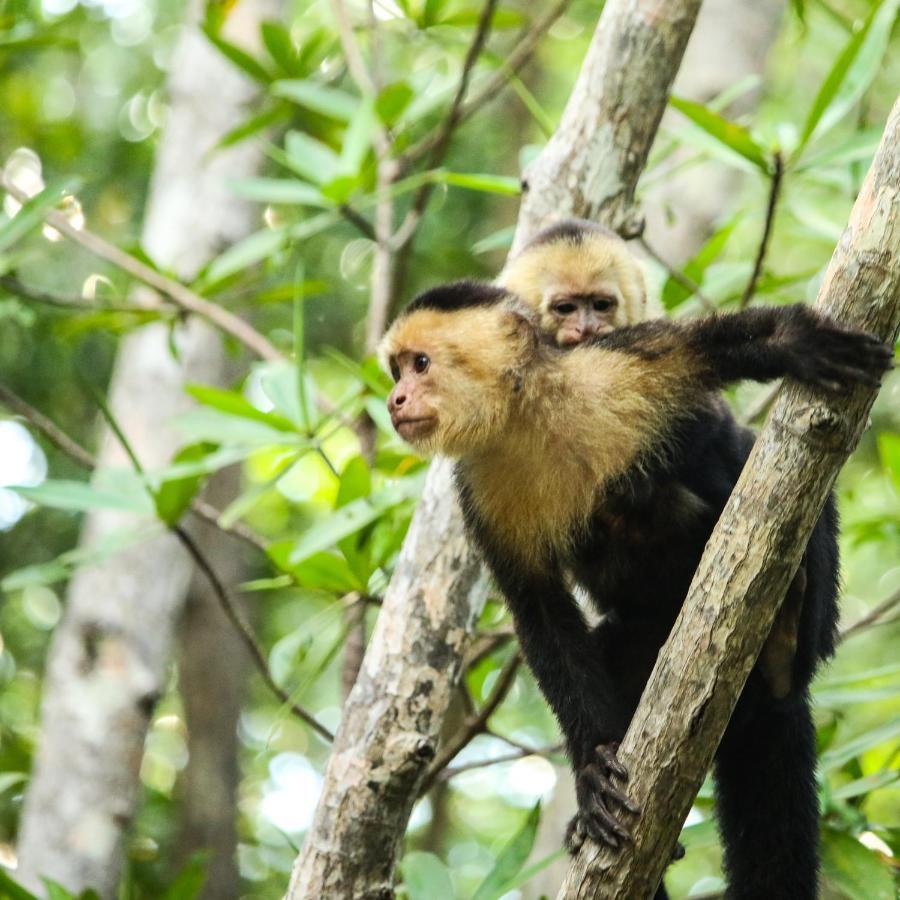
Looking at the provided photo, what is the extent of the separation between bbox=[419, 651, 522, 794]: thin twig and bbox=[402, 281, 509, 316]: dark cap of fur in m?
1.03

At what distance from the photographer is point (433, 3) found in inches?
166

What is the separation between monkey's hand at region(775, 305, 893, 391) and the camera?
7.97ft

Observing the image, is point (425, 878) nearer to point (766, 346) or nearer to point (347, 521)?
point (347, 521)

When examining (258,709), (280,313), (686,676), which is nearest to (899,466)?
(686,676)

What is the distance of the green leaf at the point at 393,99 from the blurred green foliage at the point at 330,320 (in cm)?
1

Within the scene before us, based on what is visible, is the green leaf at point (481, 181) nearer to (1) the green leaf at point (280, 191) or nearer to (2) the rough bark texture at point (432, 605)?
(2) the rough bark texture at point (432, 605)

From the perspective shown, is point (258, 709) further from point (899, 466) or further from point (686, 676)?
point (686, 676)

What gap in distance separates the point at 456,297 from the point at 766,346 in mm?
892

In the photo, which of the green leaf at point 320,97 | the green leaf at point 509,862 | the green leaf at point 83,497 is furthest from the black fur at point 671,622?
the green leaf at point 320,97

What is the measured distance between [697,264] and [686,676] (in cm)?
189

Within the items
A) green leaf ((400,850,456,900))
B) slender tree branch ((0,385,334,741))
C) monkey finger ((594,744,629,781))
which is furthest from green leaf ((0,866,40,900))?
monkey finger ((594,744,629,781))

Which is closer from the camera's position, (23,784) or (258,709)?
(23,784)

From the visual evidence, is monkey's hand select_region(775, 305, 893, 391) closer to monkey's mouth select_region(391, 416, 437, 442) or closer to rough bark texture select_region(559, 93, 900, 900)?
rough bark texture select_region(559, 93, 900, 900)

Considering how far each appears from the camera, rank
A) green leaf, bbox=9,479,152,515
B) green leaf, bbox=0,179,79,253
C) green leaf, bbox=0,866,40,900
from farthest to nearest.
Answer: green leaf, bbox=0,179,79,253 → green leaf, bbox=9,479,152,515 → green leaf, bbox=0,866,40,900
